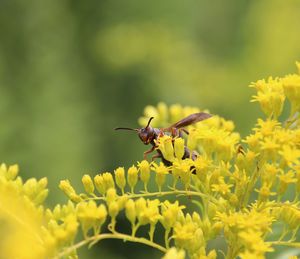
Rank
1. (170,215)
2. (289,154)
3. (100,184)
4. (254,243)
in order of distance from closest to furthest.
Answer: (254,243), (289,154), (170,215), (100,184)

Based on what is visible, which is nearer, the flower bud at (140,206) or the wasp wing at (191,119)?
the flower bud at (140,206)

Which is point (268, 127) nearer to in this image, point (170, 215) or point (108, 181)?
point (170, 215)

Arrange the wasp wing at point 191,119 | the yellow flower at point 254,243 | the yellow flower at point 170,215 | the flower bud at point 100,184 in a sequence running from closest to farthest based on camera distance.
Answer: the yellow flower at point 254,243 → the yellow flower at point 170,215 → the flower bud at point 100,184 → the wasp wing at point 191,119

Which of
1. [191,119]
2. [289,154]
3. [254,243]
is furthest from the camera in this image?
[191,119]

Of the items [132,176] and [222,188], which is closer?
[222,188]

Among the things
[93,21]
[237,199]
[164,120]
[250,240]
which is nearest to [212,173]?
[237,199]

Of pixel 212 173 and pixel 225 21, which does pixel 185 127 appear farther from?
pixel 225 21

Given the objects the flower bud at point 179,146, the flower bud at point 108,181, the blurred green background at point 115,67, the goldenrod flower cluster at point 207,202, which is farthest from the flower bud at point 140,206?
the blurred green background at point 115,67

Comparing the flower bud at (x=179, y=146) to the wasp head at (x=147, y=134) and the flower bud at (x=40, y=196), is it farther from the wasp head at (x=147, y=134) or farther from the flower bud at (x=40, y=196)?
the flower bud at (x=40, y=196)

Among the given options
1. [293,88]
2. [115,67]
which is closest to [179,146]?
[293,88]
